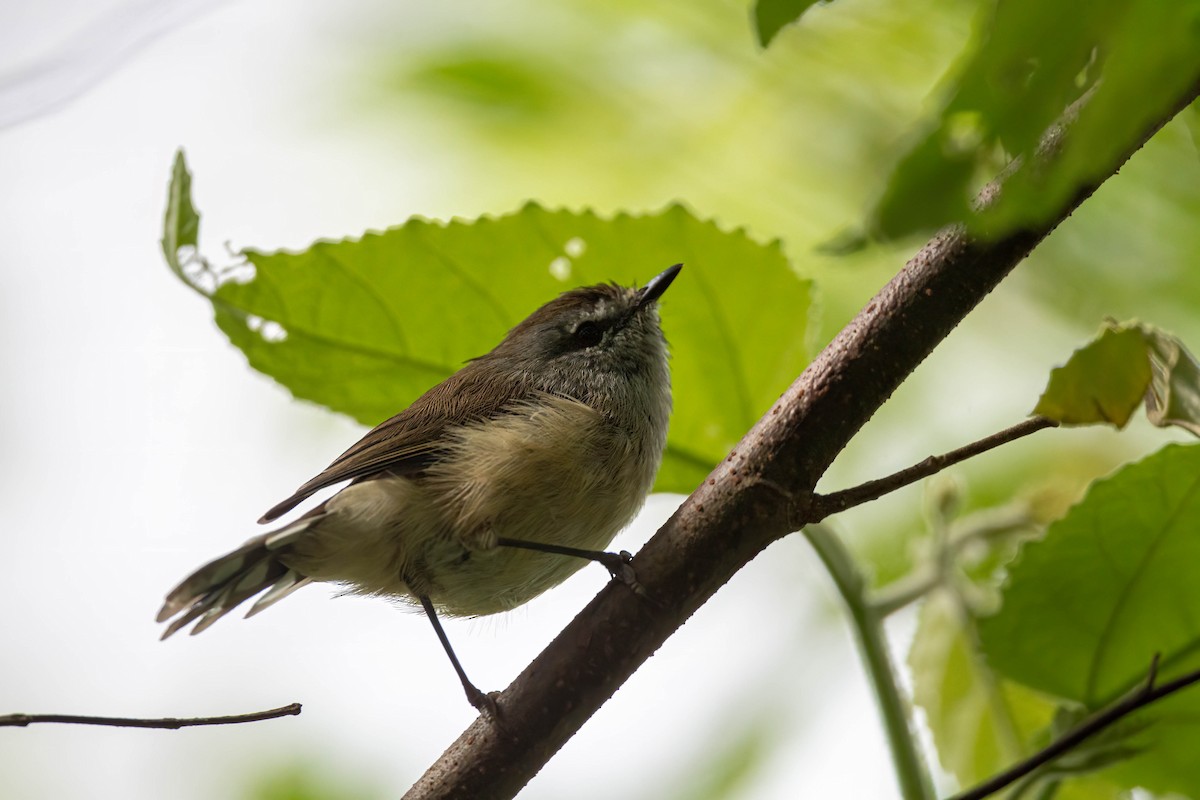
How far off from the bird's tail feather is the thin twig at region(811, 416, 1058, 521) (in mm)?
1404

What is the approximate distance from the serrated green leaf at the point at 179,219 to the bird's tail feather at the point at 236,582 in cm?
69

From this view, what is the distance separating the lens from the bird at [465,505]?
2.58 metres

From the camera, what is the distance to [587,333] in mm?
3252

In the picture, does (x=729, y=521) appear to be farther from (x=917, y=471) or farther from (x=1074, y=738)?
(x=1074, y=738)

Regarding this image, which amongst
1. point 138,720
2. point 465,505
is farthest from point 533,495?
point 138,720

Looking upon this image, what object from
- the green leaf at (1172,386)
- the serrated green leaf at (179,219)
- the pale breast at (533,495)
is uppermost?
the serrated green leaf at (179,219)

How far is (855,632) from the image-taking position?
191cm

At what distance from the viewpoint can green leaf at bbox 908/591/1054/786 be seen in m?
2.34

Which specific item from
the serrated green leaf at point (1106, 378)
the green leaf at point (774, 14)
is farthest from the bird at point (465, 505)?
the green leaf at point (774, 14)

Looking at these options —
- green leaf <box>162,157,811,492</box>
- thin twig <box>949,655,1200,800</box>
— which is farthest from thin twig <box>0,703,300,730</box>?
thin twig <box>949,655,1200,800</box>

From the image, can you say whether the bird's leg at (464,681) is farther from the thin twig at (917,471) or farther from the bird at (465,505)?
the thin twig at (917,471)

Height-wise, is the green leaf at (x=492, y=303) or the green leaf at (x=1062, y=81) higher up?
the green leaf at (x=492, y=303)

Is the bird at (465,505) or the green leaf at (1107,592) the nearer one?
the green leaf at (1107,592)

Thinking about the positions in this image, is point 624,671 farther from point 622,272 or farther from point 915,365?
point 622,272
